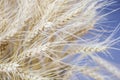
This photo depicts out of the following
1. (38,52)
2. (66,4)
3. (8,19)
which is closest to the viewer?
(38,52)

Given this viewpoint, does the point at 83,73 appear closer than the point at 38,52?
No

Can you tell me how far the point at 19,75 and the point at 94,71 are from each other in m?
0.22

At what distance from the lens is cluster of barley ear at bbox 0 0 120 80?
2.24 feet

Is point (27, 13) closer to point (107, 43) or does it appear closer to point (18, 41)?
point (18, 41)

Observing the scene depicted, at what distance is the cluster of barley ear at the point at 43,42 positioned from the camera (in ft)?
2.24

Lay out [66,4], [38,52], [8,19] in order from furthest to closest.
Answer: [66,4]
[8,19]
[38,52]

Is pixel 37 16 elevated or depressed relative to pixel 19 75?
elevated

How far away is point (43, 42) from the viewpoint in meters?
0.71

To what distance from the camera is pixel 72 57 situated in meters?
0.82

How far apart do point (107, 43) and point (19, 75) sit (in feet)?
0.74

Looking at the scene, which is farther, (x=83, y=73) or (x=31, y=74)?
(x=83, y=73)

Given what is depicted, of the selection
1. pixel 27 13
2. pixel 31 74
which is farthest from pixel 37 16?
pixel 31 74

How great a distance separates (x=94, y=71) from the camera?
0.80 meters

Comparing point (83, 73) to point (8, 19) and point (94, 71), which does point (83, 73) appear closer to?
point (94, 71)
